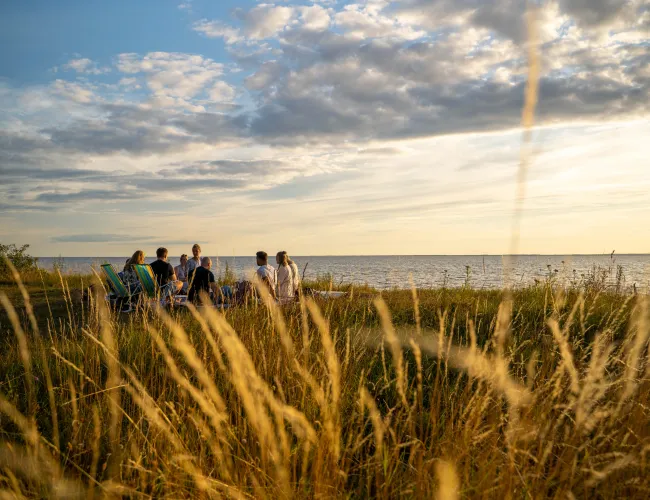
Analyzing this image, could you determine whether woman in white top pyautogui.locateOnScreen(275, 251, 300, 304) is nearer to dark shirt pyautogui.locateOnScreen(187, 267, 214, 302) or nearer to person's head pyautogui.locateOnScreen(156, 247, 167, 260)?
dark shirt pyautogui.locateOnScreen(187, 267, 214, 302)

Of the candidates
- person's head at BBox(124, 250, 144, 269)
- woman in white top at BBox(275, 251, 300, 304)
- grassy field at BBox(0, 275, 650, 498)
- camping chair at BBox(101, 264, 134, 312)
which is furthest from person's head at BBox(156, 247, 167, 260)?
grassy field at BBox(0, 275, 650, 498)

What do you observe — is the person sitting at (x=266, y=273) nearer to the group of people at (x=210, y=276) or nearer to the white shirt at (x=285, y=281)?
the group of people at (x=210, y=276)

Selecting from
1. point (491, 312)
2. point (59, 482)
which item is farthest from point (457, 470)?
point (491, 312)

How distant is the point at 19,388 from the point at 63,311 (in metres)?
6.04

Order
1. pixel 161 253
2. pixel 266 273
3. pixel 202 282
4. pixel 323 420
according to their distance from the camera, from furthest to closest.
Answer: pixel 161 253
pixel 202 282
pixel 266 273
pixel 323 420

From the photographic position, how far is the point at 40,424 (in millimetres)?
3008

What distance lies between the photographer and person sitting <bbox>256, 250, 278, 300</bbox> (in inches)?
297

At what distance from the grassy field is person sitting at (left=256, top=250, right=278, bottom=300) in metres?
2.35

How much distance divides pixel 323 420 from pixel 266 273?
603cm

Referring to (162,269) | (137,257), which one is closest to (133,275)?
(137,257)

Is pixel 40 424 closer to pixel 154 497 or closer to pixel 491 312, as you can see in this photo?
pixel 154 497

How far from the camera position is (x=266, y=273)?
7.89 m

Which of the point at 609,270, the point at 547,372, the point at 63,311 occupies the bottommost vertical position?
the point at 63,311

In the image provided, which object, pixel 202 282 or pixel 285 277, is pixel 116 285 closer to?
pixel 202 282
